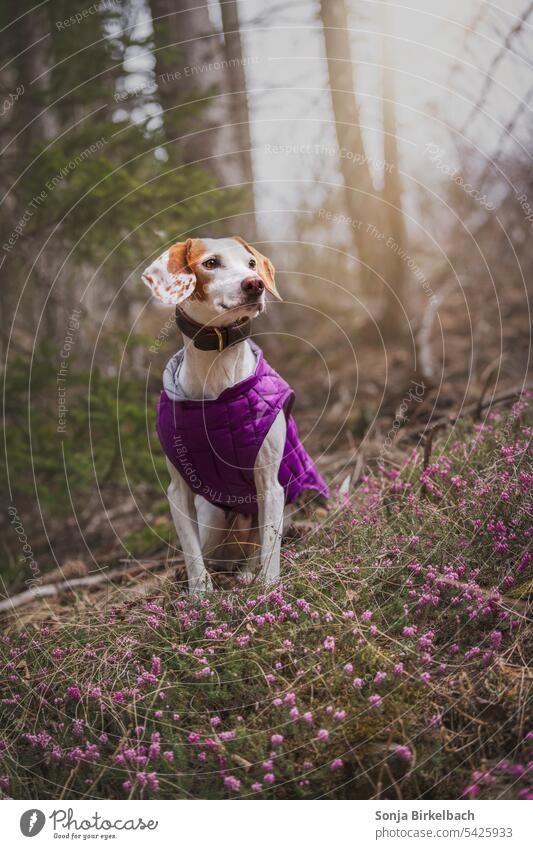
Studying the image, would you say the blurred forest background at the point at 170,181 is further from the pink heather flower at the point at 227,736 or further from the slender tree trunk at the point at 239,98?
the pink heather flower at the point at 227,736

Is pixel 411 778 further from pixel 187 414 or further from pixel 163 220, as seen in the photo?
pixel 163 220

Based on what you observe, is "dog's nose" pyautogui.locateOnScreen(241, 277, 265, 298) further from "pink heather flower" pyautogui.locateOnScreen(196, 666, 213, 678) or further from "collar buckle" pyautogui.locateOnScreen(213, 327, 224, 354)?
"pink heather flower" pyautogui.locateOnScreen(196, 666, 213, 678)

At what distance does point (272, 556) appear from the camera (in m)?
3.46

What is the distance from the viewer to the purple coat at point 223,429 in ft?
11.1

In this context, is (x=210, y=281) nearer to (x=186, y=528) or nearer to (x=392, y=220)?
(x=186, y=528)

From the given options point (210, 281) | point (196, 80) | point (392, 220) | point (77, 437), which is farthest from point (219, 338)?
point (392, 220)

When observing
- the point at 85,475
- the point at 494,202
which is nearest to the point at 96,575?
the point at 85,475

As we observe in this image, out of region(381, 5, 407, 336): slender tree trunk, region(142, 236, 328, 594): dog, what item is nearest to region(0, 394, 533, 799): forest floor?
region(142, 236, 328, 594): dog

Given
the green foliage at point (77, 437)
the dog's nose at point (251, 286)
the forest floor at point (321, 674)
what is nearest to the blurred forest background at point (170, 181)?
the green foliage at point (77, 437)

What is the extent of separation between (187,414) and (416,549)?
1.27m
